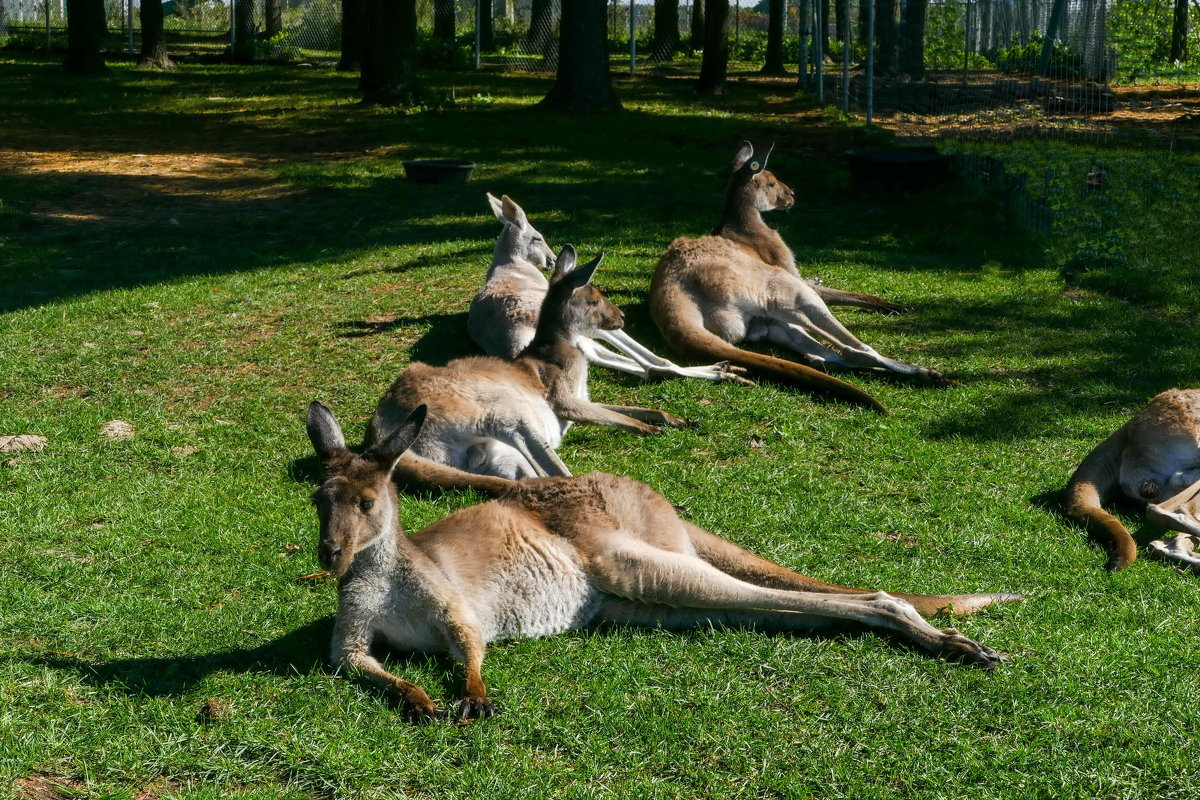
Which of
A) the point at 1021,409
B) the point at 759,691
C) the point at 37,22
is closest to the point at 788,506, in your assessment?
the point at 759,691

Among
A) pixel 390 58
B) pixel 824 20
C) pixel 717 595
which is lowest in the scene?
pixel 717 595

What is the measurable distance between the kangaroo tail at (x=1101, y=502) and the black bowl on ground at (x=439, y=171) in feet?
28.3

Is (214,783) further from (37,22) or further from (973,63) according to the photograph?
(37,22)

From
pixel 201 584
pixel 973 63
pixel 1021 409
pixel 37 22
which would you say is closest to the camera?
pixel 201 584

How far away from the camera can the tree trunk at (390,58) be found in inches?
720

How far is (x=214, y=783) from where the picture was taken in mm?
3475

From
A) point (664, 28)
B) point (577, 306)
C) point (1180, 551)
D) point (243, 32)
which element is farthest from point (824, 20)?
point (1180, 551)

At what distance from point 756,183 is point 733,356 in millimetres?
2224

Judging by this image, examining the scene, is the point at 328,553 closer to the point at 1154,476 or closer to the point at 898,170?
the point at 1154,476

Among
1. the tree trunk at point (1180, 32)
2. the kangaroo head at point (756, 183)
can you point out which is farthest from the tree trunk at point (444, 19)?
the kangaroo head at point (756, 183)

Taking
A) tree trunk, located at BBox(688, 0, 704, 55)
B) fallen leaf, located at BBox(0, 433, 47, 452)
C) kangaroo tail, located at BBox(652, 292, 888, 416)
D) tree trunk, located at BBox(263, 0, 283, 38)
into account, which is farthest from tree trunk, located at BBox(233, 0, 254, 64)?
fallen leaf, located at BBox(0, 433, 47, 452)

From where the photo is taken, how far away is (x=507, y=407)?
5.93m

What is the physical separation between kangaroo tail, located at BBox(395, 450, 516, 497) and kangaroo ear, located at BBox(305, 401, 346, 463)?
1421 millimetres

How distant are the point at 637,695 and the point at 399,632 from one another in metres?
0.82
